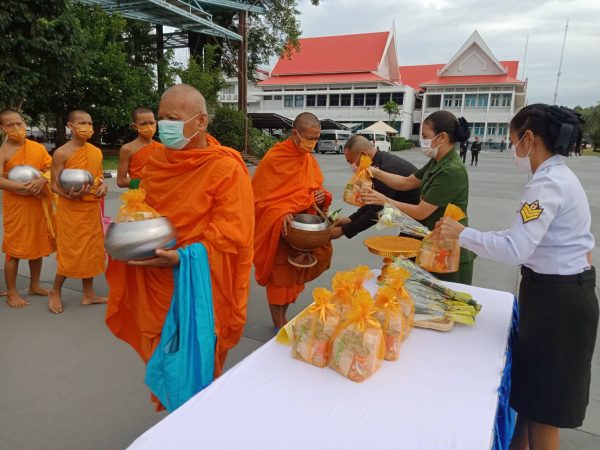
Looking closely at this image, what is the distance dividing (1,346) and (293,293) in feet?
7.01

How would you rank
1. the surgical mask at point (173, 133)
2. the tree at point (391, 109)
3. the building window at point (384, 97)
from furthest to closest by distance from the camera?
the building window at point (384, 97) → the tree at point (391, 109) → the surgical mask at point (173, 133)

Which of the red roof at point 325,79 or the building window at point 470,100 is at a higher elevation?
the red roof at point 325,79

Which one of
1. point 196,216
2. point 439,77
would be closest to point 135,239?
point 196,216

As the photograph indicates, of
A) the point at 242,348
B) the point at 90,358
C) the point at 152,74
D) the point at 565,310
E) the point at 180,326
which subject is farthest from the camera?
the point at 152,74

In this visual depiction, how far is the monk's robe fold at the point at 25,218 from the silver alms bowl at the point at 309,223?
2.43 metres

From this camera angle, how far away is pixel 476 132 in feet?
146

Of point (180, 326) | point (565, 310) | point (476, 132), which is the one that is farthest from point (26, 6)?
point (476, 132)

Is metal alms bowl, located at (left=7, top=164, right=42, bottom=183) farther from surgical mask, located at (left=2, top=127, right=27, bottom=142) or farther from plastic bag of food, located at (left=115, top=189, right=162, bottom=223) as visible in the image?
plastic bag of food, located at (left=115, top=189, right=162, bottom=223)

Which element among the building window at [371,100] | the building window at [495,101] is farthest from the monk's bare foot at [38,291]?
the building window at [495,101]

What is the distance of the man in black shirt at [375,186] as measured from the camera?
348 cm

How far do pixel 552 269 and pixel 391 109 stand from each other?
131ft

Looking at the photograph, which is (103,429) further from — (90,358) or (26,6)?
(26,6)

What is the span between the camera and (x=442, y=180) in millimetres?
2535

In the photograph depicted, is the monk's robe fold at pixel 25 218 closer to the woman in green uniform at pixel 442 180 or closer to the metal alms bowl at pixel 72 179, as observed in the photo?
the metal alms bowl at pixel 72 179
